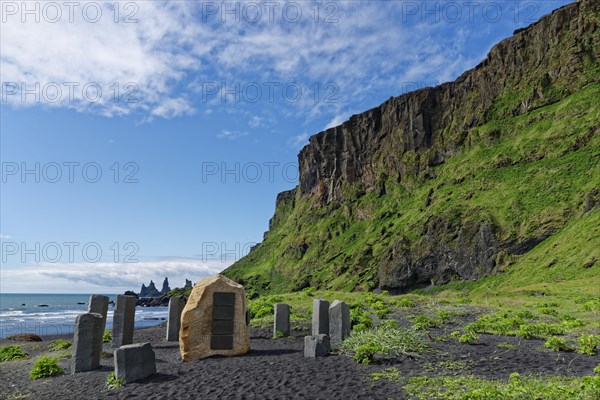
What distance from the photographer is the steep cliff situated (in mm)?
64188

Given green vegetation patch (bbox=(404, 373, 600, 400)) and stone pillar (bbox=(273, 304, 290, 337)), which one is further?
stone pillar (bbox=(273, 304, 290, 337))

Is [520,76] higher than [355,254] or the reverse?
higher

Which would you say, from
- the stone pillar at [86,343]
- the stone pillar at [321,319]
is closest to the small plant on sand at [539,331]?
the stone pillar at [321,319]

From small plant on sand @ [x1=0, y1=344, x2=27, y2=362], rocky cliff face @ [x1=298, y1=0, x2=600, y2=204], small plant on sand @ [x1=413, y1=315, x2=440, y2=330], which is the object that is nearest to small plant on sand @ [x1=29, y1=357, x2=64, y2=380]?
small plant on sand @ [x1=0, y1=344, x2=27, y2=362]

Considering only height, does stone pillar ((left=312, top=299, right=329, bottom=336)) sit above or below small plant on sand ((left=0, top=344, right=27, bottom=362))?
above

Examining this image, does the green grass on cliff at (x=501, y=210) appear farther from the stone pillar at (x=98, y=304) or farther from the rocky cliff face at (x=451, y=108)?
the stone pillar at (x=98, y=304)

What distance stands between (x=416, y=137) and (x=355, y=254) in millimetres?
33756

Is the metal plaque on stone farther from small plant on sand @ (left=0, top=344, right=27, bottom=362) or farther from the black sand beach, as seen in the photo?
small plant on sand @ (left=0, top=344, right=27, bottom=362)

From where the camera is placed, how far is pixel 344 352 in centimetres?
1581

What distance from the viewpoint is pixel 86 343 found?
57.9 ft

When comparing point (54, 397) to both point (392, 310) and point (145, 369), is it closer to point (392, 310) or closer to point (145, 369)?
point (145, 369)

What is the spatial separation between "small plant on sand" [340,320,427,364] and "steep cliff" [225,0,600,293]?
163 feet

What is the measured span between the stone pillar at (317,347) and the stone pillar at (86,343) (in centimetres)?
878

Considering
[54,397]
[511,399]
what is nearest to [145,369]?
[54,397]
